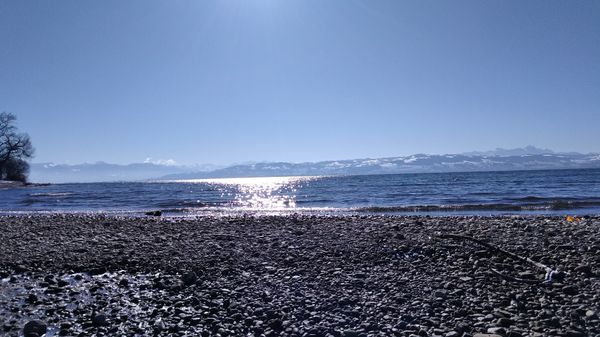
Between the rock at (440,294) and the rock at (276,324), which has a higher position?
the rock at (440,294)

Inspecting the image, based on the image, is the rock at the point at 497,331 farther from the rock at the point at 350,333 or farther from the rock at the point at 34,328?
the rock at the point at 34,328

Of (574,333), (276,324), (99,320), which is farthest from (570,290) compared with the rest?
(99,320)


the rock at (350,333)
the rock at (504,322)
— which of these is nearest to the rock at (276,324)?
the rock at (350,333)

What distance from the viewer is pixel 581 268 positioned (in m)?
8.71

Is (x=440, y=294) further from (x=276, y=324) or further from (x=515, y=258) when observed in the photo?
(x=515, y=258)

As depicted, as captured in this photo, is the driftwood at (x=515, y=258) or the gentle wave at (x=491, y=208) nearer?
the driftwood at (x=515, y=258)

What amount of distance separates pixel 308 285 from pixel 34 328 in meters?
4.98

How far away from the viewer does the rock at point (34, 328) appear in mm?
6562

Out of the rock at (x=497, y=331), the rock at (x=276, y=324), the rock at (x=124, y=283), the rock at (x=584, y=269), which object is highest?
the rock at (x=584, y=269)

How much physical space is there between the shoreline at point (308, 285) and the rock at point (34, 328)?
164 mm

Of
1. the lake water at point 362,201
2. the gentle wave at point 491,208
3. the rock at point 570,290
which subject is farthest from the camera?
the lake water at point 362,201

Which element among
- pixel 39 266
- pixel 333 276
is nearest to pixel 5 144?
pixel 39 266

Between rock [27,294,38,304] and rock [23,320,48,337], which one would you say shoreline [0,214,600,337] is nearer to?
rock [27,294,38,304]

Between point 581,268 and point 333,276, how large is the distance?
5.39 metres
